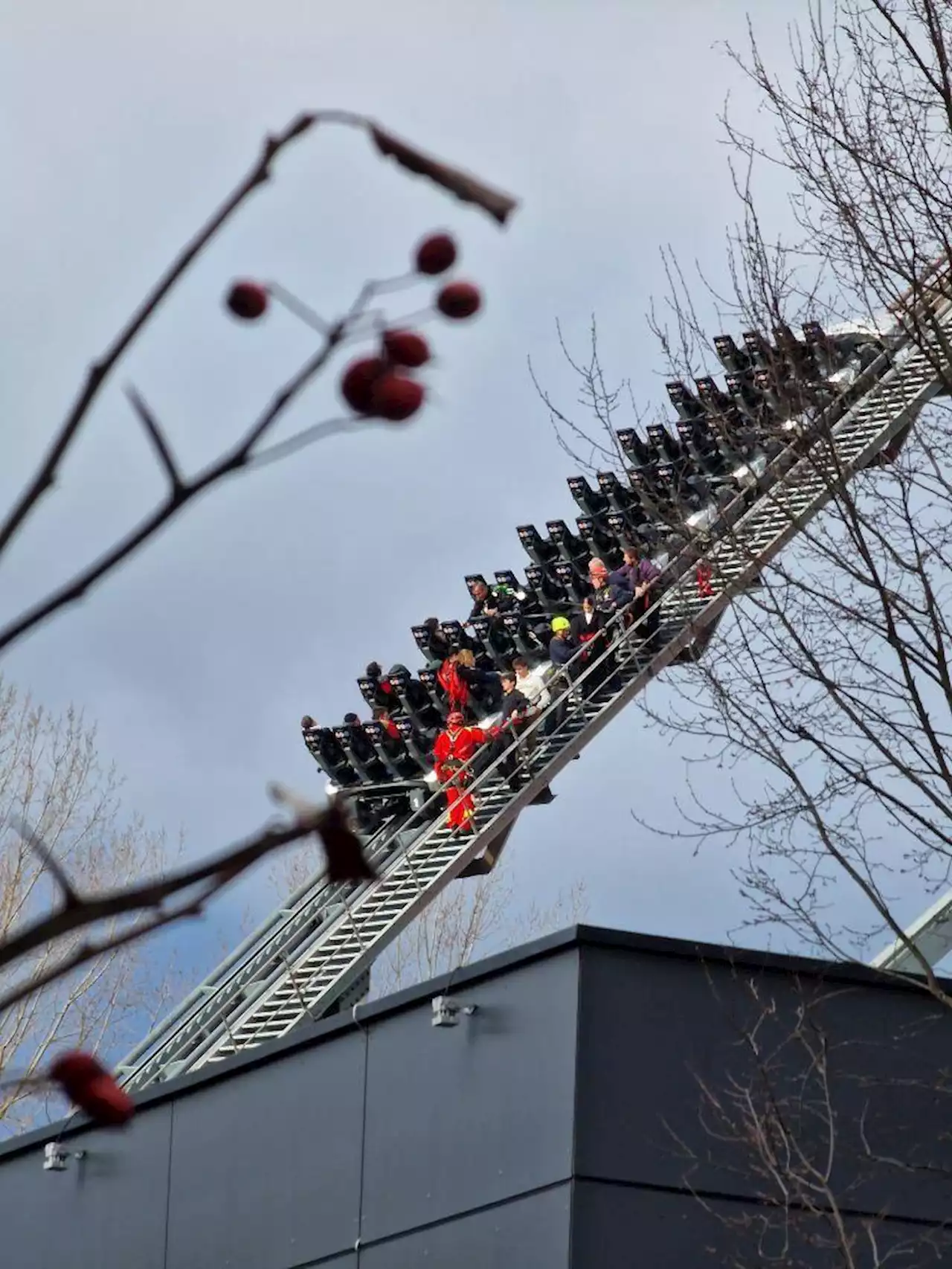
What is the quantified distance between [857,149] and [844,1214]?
4702 mm

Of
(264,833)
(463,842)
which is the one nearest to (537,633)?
(463,842)

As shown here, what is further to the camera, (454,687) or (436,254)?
(454,687)

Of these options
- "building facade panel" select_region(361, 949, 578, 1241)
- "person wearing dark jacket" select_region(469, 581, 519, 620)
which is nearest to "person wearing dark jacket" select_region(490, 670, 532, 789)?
"person wearing dark jacket" select_region(469, 581, 519, 620)

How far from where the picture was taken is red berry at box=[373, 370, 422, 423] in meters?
1.70

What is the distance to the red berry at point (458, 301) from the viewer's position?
1821mm

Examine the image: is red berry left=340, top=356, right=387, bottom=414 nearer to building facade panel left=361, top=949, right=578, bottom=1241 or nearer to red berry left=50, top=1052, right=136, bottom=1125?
red berry left=50, top=1052, right=136, bottom=1125

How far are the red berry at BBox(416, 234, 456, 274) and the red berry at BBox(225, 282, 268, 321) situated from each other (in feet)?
0.43

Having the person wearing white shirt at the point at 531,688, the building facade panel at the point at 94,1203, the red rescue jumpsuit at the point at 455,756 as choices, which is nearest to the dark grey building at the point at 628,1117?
the building facade panel at the point at 94,1203

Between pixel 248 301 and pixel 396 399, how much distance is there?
0.20m

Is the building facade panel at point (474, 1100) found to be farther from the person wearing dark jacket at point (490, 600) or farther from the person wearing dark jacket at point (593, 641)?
the person wearing dark jacket at point (490, 600)

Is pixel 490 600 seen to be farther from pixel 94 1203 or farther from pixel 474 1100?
pixel 474 1100

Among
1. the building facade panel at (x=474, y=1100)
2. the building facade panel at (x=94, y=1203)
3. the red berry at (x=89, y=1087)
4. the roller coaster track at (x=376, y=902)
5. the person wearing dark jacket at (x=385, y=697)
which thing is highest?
the person wearing dark jacket at (x=385, y=697)

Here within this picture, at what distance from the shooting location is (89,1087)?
169 centimetres

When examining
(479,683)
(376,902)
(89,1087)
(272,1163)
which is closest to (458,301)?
(89,1087)
